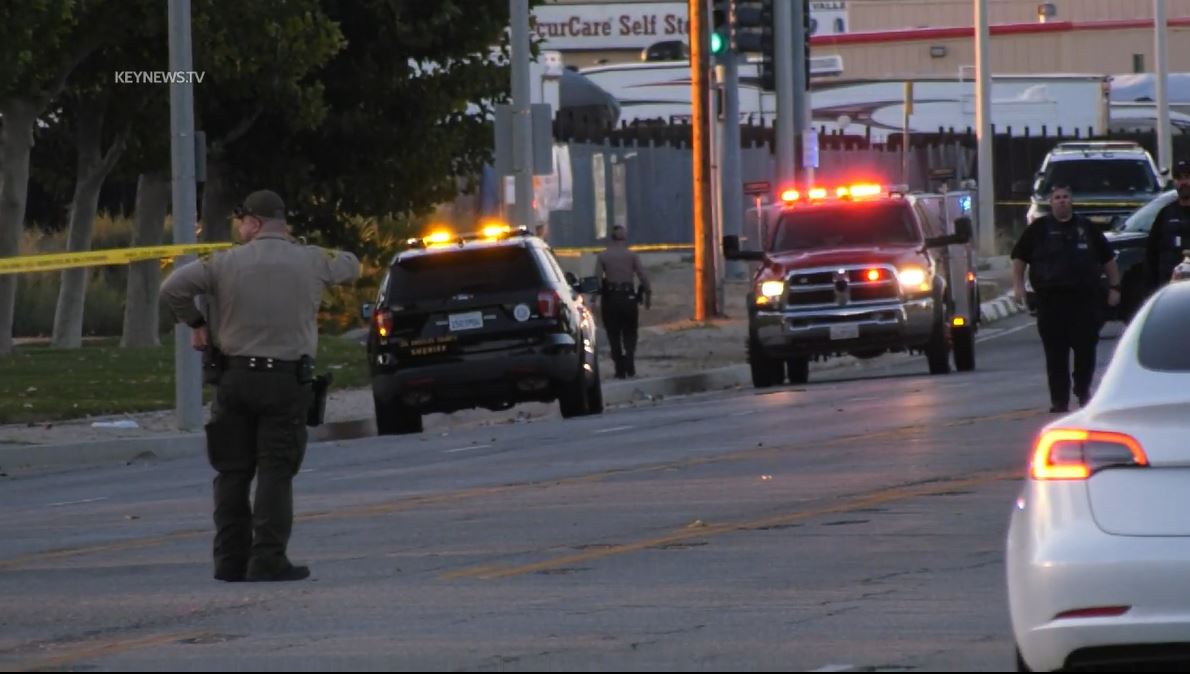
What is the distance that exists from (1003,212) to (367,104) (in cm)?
3185

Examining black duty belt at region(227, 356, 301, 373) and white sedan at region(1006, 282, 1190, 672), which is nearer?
white sedan at region(1006, 282, 1190, 672)

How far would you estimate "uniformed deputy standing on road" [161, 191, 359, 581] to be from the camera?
1177 centimetres

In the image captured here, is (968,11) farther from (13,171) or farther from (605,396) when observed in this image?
(605,396)

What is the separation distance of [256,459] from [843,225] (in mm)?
15724

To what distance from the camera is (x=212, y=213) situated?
35938mm

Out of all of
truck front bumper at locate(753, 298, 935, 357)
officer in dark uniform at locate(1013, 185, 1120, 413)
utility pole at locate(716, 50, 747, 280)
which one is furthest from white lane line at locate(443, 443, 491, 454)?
utility pole at locate(716, 50, 747, 280)

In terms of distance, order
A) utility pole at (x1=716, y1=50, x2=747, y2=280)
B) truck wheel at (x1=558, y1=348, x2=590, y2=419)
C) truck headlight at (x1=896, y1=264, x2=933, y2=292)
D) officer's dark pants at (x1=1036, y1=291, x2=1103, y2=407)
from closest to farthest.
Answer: officer's dark pants at (x1=1036, y1=291, x2=1103, y2=407)
truck wheel at (x1=558, y1=348, x2=590, y2=419)
truck headlight at (x1=896, y1=264, x2=933, y2=292)
utility pole at (x1=716, y1=50, x2=747, y2=280)

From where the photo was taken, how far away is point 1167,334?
8.53m

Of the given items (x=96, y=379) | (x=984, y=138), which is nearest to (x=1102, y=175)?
(x=984, y=138)

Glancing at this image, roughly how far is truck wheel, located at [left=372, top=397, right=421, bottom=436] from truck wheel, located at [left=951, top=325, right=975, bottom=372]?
685 centimetres

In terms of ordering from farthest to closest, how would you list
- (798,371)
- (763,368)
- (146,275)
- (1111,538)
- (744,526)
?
(146,275) → (798,371) → (763,368) → (744,526) → (1111,538)

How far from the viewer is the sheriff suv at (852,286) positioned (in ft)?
84.6

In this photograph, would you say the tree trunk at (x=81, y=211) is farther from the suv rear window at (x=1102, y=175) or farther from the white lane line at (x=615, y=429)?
the suv rear window at (x=1102, y=175)

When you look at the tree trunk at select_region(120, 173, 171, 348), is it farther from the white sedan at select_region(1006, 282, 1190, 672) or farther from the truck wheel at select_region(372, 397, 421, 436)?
the white sedan at select_region(1006, 282, 1190, 672)
